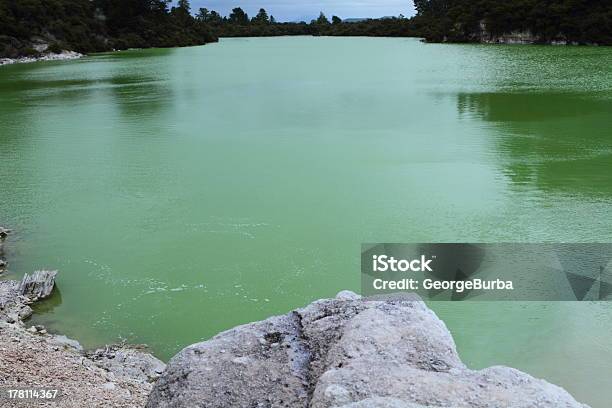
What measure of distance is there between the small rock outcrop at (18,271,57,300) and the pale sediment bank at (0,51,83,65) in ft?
102

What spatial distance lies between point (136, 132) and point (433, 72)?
13.6m

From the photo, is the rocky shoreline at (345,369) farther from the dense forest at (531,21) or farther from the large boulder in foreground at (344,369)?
the dense forest at (531,21)

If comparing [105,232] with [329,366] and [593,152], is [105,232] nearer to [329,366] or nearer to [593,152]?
[329,366]

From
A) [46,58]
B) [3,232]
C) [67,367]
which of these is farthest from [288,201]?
[46,58]

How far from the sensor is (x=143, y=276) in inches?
210

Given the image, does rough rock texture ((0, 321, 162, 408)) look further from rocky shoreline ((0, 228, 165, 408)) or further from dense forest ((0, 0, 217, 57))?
dense forest ((0, 0, 217, 57))

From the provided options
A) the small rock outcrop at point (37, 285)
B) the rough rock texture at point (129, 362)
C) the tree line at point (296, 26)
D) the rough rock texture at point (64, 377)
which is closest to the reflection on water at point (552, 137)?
the rough rock texture at point (129, 362)

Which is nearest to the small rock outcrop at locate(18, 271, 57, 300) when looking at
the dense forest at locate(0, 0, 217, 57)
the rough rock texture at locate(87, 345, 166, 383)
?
the rough rock texture at locate(87, 345, 166, 383)

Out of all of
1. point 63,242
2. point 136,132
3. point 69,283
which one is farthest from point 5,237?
point 136,132

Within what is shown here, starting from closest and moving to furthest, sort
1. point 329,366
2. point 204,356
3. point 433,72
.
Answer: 1. point 329,366
2. point 204,356
3. point 433,72

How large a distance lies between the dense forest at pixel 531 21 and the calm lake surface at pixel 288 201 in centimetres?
2897

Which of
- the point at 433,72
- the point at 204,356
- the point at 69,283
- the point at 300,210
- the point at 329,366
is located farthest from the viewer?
the point at 433,72

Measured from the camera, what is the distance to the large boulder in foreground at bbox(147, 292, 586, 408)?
1.71 m

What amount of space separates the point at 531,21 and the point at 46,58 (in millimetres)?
32464
